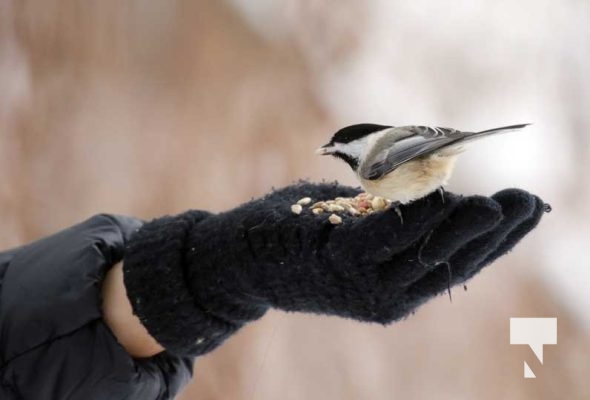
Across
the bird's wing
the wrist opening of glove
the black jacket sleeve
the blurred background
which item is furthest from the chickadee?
the blurred background

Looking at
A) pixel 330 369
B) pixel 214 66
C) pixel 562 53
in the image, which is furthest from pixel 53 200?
pixel 562 53

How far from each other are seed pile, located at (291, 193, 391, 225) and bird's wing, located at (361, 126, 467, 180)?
5cm

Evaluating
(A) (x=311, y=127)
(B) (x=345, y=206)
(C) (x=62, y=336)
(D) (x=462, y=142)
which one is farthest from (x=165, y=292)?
(A) (x=311, y=127)

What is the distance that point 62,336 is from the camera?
0.81 m

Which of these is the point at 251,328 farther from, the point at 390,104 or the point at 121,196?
the point at 390,104

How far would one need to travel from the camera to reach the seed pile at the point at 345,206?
79 centimetres

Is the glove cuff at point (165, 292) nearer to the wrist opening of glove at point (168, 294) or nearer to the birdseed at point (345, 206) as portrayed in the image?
the wrist opening of glove at point (168, 294)

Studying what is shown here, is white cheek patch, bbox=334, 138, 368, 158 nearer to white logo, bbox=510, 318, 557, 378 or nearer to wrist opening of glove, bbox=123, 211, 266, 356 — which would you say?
wrist opening of glove, bbox=123, 211, 266, 356

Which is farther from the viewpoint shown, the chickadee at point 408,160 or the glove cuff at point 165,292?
the glove cuff at point 165,292

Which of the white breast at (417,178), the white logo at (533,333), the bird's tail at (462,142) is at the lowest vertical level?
the white logo at (533,333)

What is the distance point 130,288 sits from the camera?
822 millimetres

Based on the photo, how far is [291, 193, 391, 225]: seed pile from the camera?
2.60 ft

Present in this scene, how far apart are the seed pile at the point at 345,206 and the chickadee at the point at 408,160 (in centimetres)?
5

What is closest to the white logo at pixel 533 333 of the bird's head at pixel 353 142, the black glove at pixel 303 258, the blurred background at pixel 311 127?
the blurred background at pixel 311 127
